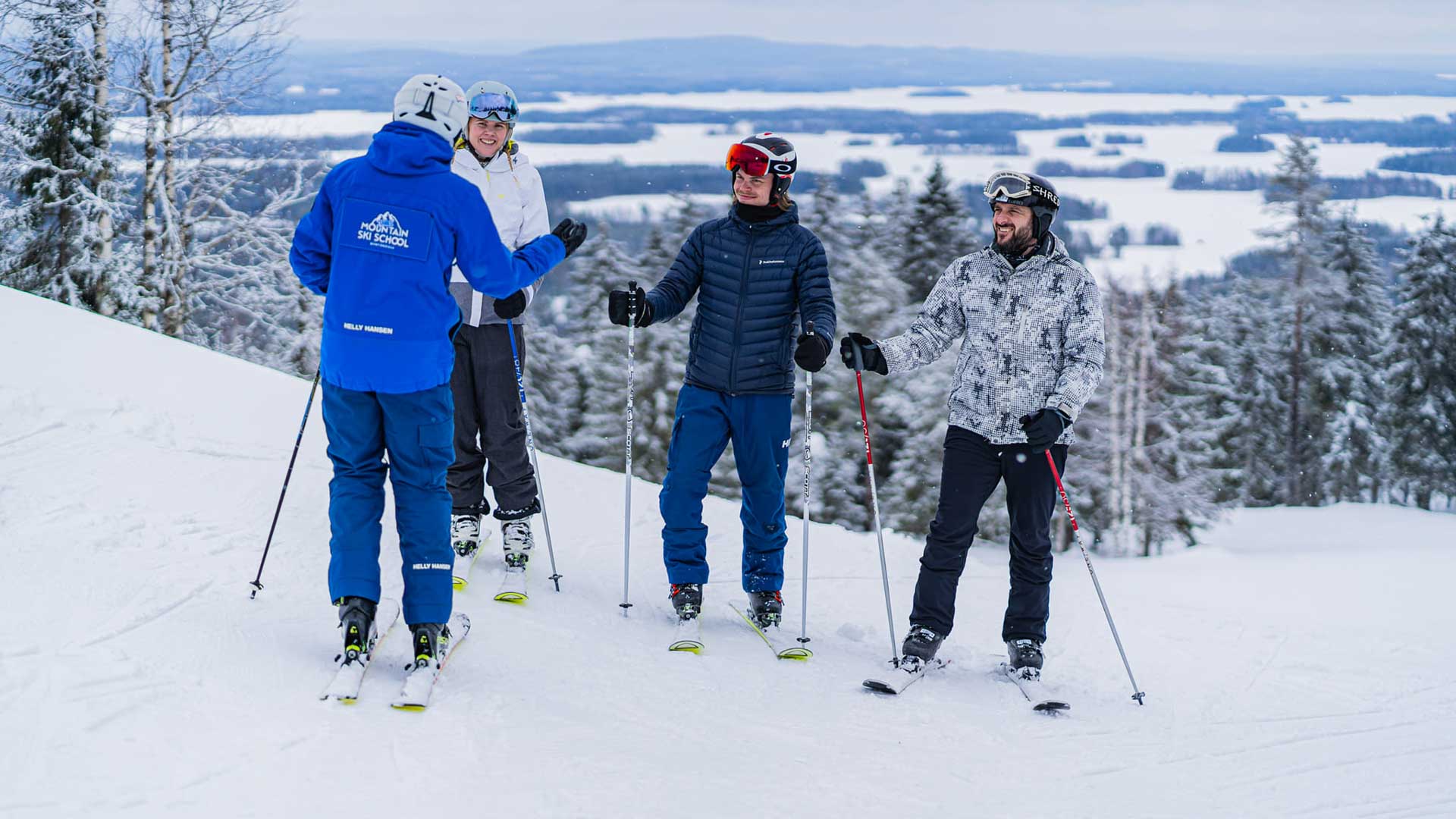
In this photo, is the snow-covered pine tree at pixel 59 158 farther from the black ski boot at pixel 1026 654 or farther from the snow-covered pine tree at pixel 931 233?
the snow-covered pine tree at pixel 931 233

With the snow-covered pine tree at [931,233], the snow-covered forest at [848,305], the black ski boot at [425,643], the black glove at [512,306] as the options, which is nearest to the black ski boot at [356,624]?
the black ski boot at [425,643]

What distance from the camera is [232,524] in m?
5.25

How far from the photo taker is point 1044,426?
13.5 ft

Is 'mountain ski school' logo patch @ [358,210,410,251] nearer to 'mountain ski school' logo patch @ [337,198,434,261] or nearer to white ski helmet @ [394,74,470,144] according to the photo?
'mountain ski school' logo patch @ [337,198,434,261]

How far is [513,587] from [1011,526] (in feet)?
7.49

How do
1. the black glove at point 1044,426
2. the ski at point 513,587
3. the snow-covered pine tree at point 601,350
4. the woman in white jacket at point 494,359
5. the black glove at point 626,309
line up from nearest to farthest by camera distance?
the black glove at point 1044,426 → the black glove at point 626,309 → the woman in white jacket at point 494,359 → the ski at point 513,587 → the snow-covered pine tree at point 601,350

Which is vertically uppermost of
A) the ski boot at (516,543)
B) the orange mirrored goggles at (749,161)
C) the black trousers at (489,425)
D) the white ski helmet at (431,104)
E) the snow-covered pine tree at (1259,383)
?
the white ski helmet at (431,104)

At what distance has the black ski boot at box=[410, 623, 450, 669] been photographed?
378cm

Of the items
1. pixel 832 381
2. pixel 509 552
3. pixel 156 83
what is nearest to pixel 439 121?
pixel 509 552

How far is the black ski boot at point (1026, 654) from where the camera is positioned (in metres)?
4.56

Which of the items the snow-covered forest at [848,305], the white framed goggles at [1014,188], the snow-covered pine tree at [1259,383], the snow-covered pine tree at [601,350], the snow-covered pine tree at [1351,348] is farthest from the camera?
the snow-covered pine tree at [1259,383]

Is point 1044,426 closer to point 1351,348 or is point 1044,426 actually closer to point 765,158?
point 765,158

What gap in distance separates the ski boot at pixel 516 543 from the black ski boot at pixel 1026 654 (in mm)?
2311

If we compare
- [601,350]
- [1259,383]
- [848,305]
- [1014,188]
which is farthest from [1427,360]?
[1014,188]
